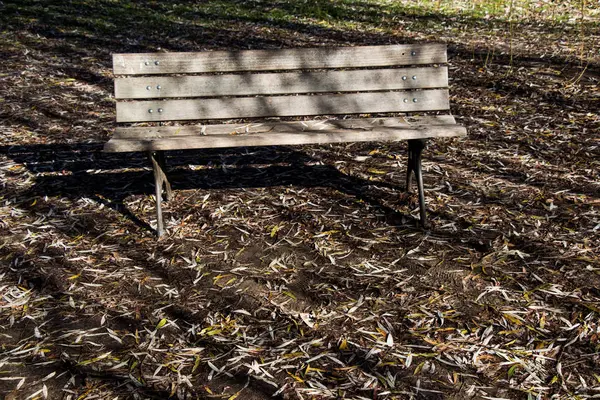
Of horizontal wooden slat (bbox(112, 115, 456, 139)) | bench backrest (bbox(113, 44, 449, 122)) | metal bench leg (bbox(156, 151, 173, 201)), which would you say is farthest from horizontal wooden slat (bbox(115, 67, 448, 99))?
metal bench leg (bbox(156, 151, 173, 201))

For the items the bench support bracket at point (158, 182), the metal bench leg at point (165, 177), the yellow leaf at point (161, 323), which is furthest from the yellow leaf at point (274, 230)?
the yellow leaf at point (161, 323)

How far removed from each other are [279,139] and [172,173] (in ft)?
5.20

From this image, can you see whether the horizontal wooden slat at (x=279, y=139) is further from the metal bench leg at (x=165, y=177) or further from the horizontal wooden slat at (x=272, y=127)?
the metal bench leg at (x=165, y=177)

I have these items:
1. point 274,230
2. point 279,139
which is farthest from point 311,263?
point 279,139

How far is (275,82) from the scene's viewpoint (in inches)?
181

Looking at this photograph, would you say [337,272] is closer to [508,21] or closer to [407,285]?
[407,285]

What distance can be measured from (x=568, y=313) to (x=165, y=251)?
8.38 ft

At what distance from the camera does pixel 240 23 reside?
10.8m

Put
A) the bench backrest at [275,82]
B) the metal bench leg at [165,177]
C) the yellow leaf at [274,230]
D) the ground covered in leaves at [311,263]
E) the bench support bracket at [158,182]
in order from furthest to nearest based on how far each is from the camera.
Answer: the metal bench leg at [165,177], the bench backrest at [275,82], the yellow leaf at [274,230], the bench support bracket at [158,182], the ground covered in leaves at [311,263]

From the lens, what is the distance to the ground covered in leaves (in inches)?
120

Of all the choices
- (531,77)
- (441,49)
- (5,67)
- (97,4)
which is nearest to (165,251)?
(441,49)

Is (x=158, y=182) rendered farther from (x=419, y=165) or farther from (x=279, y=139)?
(x=419, y=165)

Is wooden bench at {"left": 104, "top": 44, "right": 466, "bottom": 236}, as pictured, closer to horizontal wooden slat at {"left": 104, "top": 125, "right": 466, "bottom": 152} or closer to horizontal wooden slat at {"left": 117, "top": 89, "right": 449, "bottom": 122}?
horizontal wooden slat at {"left": 117, "top": 89, "right": 449, "bottom": 122}

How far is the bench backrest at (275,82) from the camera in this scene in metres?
4.50
